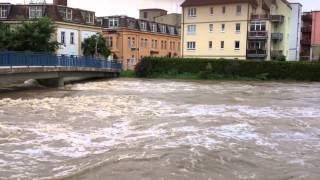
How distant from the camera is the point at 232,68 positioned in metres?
56.8

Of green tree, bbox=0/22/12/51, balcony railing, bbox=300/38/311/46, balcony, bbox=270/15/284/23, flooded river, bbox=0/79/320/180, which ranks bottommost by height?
flooded river, bbox=0/79/320/180

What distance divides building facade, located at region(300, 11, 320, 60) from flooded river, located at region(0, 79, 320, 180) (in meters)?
63.6

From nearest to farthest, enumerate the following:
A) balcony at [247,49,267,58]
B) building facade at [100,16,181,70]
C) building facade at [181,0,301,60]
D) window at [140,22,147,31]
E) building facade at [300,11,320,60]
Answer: balcony at [247,49,267,58]
building facade at [181,0,301,60]
building facade at [100,16,181,70]
window at [140,22,147,31]
building facade at [300,11,320,60]

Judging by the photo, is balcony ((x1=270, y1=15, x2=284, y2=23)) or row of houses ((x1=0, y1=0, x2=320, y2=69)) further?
balcony ((x1=270, y1=15, x2=284, y2=23))

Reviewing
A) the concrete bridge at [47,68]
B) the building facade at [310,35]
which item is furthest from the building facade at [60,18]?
the building facade at [310,35]

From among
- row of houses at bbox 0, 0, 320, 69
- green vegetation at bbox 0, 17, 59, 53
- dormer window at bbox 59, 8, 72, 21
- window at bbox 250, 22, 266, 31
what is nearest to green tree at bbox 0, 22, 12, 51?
green vegetation at bbox 0, 17, 59, 53

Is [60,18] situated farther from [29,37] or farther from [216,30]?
[216,30]

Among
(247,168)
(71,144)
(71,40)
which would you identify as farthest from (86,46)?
(247,168)

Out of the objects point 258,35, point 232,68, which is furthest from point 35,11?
point 258,35

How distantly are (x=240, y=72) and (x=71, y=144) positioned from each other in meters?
43.0

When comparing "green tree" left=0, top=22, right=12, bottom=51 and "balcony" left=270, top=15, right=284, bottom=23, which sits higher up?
"balcony" left=270, top=15, right=284, bottom=23

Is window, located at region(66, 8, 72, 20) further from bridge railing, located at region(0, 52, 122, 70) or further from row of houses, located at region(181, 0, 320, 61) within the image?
row of houses, located at region(181, 0, 320, 61)

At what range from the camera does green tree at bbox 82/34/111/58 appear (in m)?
61.3

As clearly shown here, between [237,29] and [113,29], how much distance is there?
55.4ft
